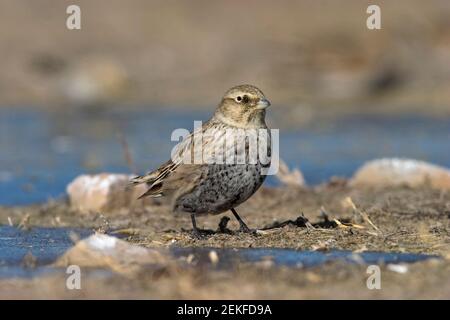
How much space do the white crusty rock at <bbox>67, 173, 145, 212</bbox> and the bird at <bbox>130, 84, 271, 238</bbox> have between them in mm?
1856

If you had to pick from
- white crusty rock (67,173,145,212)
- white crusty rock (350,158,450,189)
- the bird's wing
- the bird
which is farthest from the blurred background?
the bird

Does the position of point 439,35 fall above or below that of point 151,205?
above

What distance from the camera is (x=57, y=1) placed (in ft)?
89.6

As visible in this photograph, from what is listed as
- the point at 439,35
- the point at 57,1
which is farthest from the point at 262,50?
the point at 57,1

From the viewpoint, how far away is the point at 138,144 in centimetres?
1574

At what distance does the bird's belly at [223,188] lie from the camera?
6.96 meters

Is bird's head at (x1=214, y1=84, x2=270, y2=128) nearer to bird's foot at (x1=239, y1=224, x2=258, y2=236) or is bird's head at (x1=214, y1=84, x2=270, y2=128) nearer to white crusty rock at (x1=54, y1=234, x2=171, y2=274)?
bird's foot at (x1=239, y1=224, x2=258, y2=236)

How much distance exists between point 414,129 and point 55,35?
11.1 meters

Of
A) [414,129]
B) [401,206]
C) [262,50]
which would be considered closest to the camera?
[401,206]

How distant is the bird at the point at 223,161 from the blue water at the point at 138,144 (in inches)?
143

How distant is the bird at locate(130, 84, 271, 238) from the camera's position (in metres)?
6.98

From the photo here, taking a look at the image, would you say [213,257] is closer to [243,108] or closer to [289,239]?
[289,239]
